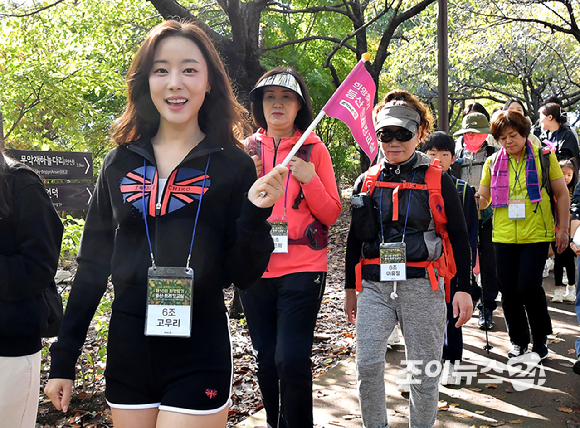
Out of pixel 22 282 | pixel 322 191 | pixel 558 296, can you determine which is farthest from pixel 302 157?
pixel 558 296

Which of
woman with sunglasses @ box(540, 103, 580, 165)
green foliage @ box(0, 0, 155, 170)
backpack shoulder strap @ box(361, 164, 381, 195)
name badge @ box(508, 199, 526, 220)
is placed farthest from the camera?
woman with sunglasses @ box(540, 103, 580, 165)

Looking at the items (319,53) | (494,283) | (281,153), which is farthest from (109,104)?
(281,153)

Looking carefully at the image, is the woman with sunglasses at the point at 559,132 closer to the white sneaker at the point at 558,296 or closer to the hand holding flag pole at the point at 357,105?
the white sneaker at the point at 558,296

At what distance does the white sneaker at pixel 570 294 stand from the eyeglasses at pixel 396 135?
5815 millimetres

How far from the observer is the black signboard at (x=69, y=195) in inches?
189

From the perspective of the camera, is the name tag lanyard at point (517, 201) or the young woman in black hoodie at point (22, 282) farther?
the name tag lanyard at point (517, 201)

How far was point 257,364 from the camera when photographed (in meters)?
3.54

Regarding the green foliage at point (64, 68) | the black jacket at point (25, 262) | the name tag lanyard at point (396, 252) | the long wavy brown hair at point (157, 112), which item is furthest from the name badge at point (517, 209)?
the green foliage at point (64, 68)

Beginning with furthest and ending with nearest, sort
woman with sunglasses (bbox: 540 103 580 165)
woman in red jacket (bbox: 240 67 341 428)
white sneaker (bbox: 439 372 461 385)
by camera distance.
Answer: woman with sunglasses (bbox: 540 103 580 165) → white sneaker (bbox: 439 372 461 385) → woman in red jacket (bbox: 240 67 341 428)

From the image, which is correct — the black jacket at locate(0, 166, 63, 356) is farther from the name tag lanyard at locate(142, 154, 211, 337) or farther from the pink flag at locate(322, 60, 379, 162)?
the pink flag at locate(322, 60, 379, 162)

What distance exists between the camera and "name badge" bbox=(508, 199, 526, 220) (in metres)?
5.35

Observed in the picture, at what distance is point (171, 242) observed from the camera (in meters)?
2.06

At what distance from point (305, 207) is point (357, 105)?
832mm

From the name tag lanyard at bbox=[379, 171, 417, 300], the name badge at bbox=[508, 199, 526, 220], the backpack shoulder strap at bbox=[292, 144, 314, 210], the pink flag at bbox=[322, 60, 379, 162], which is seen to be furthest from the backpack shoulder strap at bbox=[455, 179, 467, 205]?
the pink flag at bbox=[322, 60, 379, 162]
